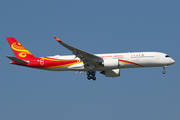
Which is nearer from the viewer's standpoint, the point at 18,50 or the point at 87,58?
the point at 87,58

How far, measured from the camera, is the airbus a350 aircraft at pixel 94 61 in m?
43.4

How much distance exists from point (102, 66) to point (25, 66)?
442 inches

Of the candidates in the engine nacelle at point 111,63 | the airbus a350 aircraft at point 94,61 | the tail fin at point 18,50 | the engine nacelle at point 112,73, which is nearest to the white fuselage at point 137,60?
the airbus a350 aircraft at point 94,61

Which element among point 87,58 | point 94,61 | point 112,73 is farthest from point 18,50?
point 112,73

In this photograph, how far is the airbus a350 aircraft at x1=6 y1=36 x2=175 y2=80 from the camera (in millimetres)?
43375

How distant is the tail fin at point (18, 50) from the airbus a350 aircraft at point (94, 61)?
0.59m

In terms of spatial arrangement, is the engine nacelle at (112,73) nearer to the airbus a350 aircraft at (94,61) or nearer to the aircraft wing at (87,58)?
the airbus a350 aircraft at (94,61)

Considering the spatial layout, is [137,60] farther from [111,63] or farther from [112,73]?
[112,73]

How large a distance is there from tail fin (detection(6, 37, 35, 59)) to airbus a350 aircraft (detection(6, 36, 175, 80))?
589 millimetres

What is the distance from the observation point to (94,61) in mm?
43531

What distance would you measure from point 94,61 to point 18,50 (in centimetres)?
1241

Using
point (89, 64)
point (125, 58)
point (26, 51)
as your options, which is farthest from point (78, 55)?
point (26, 51)

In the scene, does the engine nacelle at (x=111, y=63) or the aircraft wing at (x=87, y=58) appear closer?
the aircraft wing at (x=87, y=58)

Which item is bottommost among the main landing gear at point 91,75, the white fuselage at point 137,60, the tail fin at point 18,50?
the main landing gear at point 91,75
